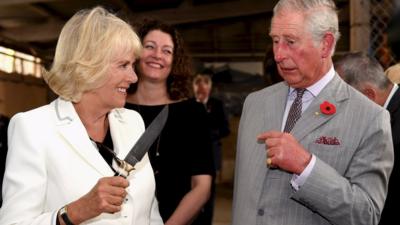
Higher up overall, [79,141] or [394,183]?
[79,141]

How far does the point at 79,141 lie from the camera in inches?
70.0

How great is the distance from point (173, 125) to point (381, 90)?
1035 mm

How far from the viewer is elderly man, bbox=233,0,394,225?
156cm

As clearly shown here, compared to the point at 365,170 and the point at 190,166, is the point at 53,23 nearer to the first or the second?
the point at 190,166

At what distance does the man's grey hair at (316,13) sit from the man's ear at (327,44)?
14 mm

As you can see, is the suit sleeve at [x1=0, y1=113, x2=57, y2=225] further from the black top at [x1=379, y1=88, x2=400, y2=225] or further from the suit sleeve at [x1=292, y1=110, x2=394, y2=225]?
the black top at [x1=379, y1=88, x2=400, y2=225]

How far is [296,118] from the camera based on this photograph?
1807 mm

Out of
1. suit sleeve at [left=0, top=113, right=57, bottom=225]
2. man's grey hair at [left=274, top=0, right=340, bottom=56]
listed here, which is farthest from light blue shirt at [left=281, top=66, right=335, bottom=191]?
suit sleeve at [left=0, top=113, right=57, bottom=225]

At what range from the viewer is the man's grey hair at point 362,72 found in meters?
2.45

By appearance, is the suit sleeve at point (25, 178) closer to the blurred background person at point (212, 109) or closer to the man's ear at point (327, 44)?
the man's ear at point (327, 44)

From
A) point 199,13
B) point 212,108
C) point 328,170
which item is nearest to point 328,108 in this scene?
point 328,170

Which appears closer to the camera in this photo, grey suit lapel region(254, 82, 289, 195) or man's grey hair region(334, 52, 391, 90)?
grey suit lapel region(254, 82, 289, 195)

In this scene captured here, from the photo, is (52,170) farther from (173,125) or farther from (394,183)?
(394,183)

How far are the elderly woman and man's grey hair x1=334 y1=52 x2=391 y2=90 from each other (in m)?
1.15
